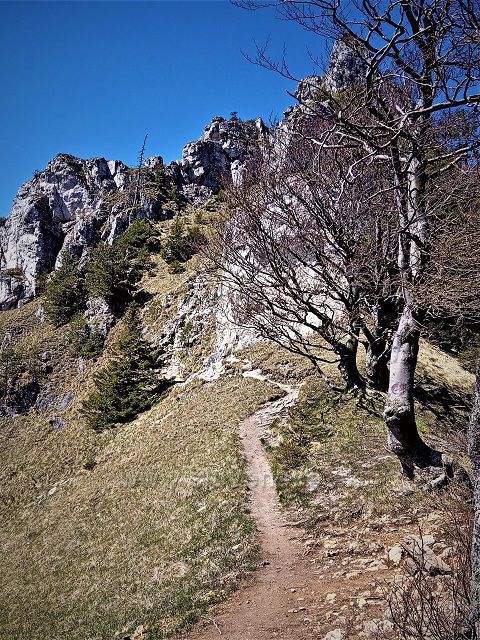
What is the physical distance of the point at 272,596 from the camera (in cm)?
631

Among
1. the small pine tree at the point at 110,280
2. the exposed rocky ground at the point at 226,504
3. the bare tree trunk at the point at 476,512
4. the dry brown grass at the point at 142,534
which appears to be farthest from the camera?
the small pine tree at the point at 110,280

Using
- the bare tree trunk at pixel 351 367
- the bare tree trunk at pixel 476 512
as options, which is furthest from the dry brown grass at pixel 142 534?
the bare tree trunk at pixel 476 512

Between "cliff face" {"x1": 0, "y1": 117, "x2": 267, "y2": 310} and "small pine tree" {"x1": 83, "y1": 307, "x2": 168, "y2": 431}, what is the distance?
1396 inches

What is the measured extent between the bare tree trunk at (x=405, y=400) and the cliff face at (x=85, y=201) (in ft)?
194

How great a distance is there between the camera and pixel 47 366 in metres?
40.5

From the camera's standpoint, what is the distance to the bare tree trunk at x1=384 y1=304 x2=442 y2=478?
778 cm

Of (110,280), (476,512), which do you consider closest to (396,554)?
(476,512)

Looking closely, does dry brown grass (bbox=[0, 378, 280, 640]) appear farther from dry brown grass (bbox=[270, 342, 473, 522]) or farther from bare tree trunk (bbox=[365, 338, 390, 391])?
bare tree trunk (bbox=[365, 338, 390, 391])

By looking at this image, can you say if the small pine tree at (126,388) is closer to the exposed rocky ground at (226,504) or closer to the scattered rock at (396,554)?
the exposed rocky ground at (226,504)

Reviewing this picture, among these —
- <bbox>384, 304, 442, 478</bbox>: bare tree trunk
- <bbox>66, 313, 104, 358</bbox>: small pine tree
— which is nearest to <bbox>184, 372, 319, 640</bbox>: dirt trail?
<bbox>384, 304, 442, 478</bbox>: bare tree trunk

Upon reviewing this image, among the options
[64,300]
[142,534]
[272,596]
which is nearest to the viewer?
[272,596]

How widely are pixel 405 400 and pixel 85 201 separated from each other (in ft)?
259

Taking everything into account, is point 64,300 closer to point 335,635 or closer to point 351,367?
point 351,367

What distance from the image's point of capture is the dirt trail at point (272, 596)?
17.6ft
